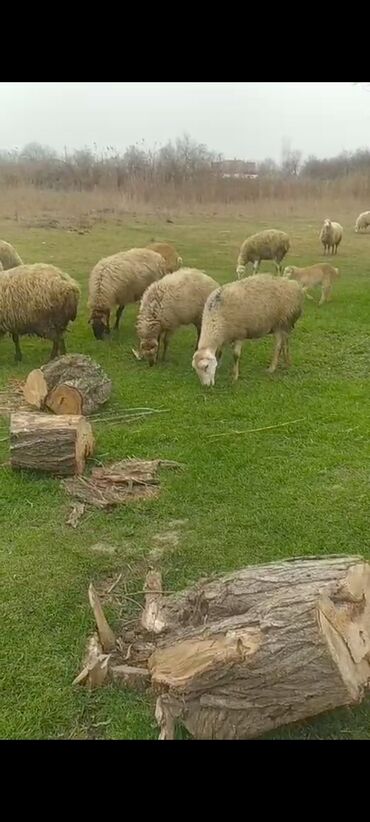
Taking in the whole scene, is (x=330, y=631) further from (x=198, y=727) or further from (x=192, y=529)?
(x=192, y=529)

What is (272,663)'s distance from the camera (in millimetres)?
3297

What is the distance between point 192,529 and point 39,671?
6.21 ft

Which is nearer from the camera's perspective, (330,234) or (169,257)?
(169,257)

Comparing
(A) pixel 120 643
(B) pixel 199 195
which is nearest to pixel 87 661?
(A) pixel 120 643

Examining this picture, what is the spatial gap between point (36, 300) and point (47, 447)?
→ 12.7ft

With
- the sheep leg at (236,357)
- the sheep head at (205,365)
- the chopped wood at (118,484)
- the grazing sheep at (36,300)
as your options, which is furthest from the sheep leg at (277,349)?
the chopped wood at (118,484)

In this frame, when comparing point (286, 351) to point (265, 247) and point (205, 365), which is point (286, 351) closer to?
point (205, 365)

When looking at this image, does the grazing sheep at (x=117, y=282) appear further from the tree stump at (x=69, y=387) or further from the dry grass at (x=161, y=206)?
the dry grass at (x=161, y=206)

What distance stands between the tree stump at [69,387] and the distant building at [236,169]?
26692 millimetres

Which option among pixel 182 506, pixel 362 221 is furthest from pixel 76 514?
pixel 362 221

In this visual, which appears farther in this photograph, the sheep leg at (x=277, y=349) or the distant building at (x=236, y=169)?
the distant building at (x=236, y=169)

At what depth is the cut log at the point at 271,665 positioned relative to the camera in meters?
3.28

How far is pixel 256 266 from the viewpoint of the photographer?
60.8 ft

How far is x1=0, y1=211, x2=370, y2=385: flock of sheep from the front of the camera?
911 cm
